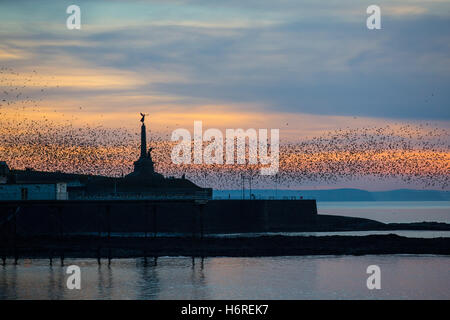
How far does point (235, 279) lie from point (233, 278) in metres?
0.77

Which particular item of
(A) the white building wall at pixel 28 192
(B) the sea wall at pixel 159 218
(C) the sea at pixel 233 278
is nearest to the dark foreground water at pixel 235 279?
(C) the sea at pixel 233 278

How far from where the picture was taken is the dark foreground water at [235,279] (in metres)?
70.8

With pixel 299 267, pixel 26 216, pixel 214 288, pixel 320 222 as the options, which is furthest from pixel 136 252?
pixel 320 222

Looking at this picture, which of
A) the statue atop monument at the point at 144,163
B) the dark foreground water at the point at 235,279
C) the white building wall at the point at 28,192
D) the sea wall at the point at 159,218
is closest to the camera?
the dark foreground water at the point at 235,279

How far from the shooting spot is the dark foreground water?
70.8 m

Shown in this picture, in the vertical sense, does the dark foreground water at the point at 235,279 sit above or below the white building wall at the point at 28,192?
below

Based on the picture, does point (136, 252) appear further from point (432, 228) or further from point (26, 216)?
point (432, 228)

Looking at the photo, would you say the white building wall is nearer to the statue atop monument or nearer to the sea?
the sea

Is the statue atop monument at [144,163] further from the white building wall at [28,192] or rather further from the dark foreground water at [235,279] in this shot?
the dark foreground water at [235,279]

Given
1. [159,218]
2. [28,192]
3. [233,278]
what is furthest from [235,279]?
[159,218]

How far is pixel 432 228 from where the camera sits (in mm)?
168750

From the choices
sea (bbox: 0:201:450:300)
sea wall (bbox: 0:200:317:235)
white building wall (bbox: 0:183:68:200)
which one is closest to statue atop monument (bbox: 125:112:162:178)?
sea wall (bbox: 0:200:317:235)

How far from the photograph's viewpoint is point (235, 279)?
7875 centimetres

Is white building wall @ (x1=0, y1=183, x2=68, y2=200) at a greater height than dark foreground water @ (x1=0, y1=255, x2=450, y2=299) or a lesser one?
greater
